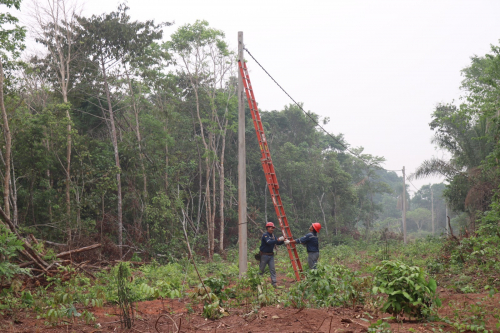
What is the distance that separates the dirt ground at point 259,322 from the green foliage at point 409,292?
18cm

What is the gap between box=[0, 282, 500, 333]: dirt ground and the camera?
4.98 meters

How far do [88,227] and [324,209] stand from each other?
2261 cm

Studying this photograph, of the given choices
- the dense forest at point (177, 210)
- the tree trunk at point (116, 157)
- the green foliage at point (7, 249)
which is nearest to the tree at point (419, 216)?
the dense forest at point (177, 210)

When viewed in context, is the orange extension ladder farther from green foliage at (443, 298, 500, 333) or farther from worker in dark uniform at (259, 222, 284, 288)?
green foliage at (443, 298, 500, 333)

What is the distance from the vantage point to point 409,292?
5254 millimetres

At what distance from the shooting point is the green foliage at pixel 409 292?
16.9ft

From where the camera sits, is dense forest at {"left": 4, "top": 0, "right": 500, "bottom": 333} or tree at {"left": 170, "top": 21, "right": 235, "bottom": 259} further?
tree at {"left": 170, "top": 21, "right": 235, "bottom": 259}

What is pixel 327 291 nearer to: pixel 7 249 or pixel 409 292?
pixel 409 292

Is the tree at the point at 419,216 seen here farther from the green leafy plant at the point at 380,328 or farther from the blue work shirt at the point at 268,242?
the green leafy plant at the point at 380,328

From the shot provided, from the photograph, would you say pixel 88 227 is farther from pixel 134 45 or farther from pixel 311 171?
pixel 311 171

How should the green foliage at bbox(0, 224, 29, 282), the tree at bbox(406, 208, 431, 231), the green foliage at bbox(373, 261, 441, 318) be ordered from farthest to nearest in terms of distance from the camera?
the tree at bbox(406, 208, 431, 231) < the green foliage at bbox(0, 224, 29, 282) < the green foliage at bbox(373, 261, 441, 318)

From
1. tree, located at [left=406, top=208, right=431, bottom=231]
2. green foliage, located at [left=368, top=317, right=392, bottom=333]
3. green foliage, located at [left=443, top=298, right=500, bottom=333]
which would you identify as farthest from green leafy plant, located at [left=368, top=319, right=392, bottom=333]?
tree, located at [left=406, top=208, right=431, bottom=231]

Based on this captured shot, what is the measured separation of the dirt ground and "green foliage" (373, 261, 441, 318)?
182 mm

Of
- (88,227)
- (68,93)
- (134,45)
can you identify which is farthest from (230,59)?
(88,227)
